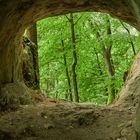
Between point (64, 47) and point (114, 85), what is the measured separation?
3374mm

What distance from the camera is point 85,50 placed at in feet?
59.7

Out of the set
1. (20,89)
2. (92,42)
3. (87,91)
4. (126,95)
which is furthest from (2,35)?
(87,91)

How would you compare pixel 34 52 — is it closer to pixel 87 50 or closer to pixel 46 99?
pixel 46 99

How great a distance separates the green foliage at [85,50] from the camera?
16.4m

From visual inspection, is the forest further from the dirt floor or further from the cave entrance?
the cave entrance

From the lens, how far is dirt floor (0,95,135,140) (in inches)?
266

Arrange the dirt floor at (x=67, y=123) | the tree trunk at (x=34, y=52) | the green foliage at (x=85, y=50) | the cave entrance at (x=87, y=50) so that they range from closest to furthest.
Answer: the dirt floor at (x=67, y=123) < the tree trunk at (x=34, y=52) < the cave entrance at (x=87, y=50) < the green foliage at (x=85, y=50)

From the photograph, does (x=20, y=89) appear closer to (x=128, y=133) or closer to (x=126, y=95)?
(x=126, y=95)

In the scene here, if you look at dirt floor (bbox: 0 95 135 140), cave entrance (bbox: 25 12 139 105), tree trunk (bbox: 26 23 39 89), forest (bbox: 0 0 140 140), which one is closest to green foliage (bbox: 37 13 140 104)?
cave entrance (bbox: 25 12 139 105)

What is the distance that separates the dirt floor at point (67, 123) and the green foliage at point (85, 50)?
607 centimetres

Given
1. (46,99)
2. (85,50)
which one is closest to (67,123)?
(46,99)

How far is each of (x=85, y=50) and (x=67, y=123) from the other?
11043 mm

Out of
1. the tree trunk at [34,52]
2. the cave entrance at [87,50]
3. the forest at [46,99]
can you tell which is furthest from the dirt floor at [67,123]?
the cave entrance at [87,50]

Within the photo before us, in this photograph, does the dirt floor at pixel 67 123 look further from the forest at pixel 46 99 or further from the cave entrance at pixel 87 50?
the cave entrance at pixel 87 50
